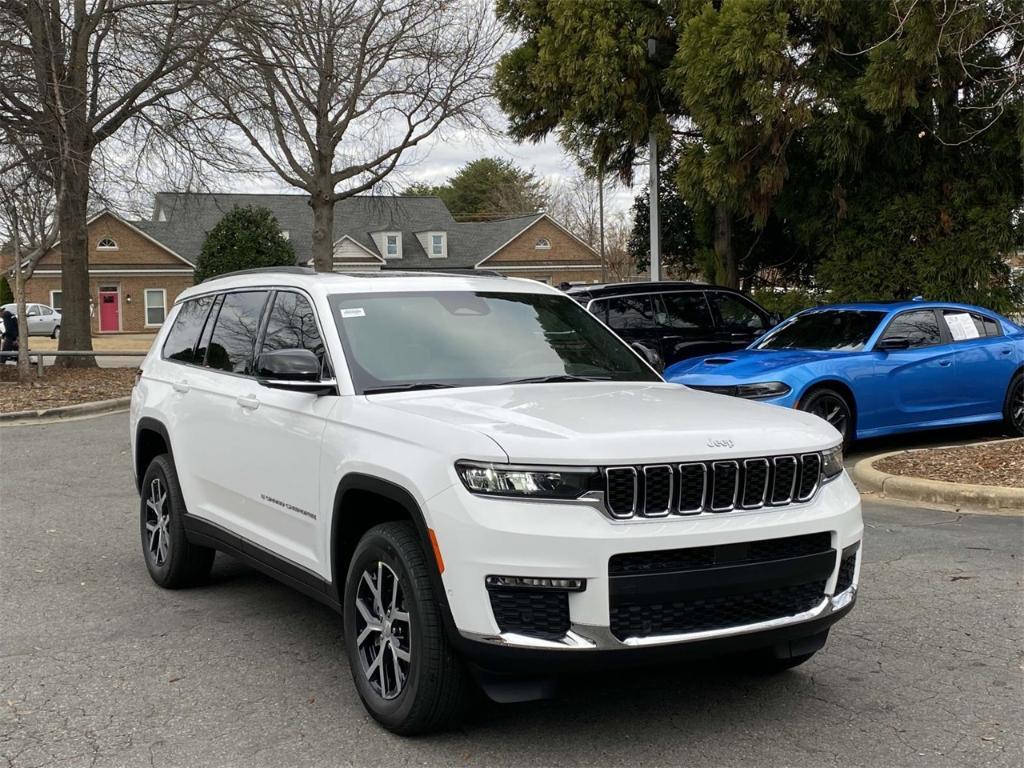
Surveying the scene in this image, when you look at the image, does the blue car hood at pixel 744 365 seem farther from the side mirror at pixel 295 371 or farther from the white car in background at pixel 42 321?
the white car in background at pixel 42 321

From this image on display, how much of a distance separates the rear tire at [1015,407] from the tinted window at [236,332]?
8624 mm

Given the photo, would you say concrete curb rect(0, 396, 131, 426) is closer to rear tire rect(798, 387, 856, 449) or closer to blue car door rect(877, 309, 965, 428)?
rear tire rect(798, 387, 856, 449)

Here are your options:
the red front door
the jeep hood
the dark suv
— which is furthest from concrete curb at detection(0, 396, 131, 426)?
the red front door

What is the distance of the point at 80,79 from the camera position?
69.8 ft

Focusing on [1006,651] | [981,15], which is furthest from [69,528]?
[981,15]

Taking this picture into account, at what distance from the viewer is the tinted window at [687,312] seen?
1384 cm

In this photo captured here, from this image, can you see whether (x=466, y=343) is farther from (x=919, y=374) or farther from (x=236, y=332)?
(x=919, y=374)

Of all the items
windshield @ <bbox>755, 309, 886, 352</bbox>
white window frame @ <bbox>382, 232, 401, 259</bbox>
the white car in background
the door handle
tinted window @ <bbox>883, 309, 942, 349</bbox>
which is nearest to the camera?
the door handle

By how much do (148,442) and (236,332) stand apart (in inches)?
54.9

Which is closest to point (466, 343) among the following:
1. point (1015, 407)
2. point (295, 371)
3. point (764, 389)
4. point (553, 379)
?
point (553, 379)

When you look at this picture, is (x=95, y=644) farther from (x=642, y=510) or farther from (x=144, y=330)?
(x=144, y=330)

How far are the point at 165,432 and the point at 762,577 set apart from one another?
3955 millimetres

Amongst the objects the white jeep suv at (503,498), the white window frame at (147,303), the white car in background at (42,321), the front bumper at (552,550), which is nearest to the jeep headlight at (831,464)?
the white jeep suv at (503,498)

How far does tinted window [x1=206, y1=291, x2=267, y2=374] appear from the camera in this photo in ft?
18.7
